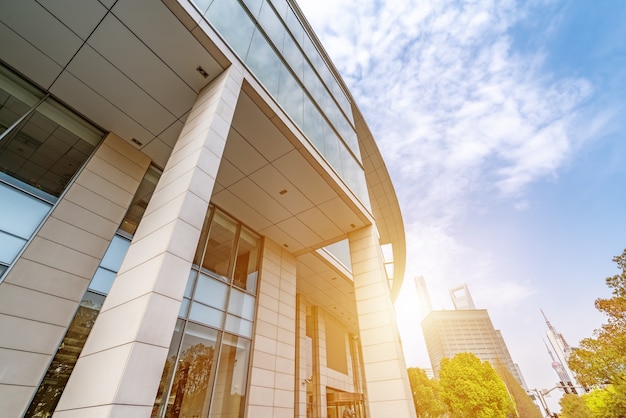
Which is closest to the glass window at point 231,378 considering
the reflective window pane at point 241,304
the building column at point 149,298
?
the reflective window pane at point 241,304

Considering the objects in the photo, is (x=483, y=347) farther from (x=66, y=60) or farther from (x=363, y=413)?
(x=66, y=60)

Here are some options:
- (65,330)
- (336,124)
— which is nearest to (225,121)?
(65,330)

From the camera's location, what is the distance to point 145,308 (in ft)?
11.5

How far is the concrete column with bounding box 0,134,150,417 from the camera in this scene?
5.00 meters

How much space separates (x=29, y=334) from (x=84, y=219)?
2601 mm

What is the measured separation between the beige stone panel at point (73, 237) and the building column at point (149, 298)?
266cm

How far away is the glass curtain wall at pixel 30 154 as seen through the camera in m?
5.75

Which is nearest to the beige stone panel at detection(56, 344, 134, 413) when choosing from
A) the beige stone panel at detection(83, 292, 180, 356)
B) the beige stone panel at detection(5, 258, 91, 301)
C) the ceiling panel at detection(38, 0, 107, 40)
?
the beige stone panel at detection(83, 292, 180, 356)

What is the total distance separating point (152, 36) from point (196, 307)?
720 cm

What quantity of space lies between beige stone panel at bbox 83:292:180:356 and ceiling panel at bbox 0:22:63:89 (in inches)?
255

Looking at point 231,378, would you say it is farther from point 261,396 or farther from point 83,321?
point 83,321

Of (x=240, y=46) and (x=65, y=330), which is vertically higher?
(x=240, y=46)

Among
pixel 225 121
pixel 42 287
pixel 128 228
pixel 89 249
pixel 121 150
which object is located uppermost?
pixel 121 150

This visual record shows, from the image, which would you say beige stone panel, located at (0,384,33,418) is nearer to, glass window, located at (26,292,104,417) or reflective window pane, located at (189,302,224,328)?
glass window, located at (26,292,104,417)
